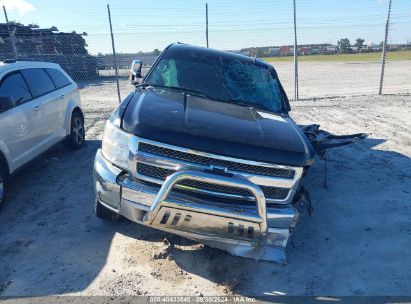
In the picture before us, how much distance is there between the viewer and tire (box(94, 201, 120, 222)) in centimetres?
402

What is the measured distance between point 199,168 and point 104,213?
140cm

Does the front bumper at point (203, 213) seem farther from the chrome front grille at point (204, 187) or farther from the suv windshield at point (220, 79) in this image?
the suv windshield at point (220, 79)

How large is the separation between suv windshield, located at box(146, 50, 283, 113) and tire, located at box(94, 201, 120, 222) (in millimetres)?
1597

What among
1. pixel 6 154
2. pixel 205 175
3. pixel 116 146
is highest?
pixel 116 146

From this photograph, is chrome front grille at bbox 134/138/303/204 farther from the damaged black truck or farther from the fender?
the fender

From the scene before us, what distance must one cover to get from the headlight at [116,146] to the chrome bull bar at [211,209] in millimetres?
540

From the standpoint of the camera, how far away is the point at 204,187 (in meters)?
3.27

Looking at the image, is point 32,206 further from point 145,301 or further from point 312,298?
point 312,298

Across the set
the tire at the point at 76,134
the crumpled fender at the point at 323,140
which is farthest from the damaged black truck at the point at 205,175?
the tire at the point at 76,134

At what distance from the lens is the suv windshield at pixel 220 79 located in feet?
15.4

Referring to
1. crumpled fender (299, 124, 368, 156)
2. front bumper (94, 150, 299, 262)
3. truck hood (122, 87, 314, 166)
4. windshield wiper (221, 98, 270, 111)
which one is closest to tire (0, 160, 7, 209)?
front bumper (94, 150, 299, 262)

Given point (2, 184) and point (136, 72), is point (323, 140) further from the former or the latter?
point (2, 184)

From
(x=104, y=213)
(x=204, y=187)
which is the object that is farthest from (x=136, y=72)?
(x=204, y=187)

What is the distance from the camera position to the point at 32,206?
488 cm
